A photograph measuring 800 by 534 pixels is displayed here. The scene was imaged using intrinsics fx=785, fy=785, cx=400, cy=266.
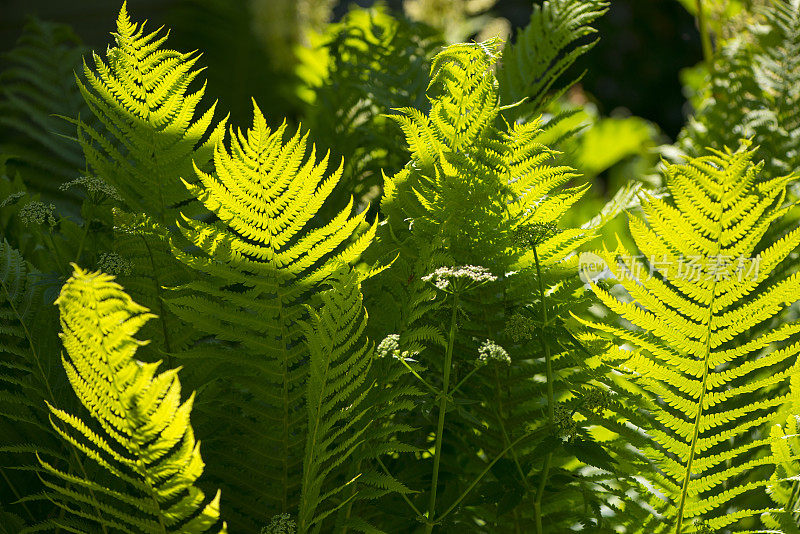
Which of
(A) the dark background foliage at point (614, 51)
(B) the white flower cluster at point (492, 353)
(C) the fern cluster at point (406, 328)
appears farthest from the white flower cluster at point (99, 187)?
(A) the dark background foliage at point (614, 51)

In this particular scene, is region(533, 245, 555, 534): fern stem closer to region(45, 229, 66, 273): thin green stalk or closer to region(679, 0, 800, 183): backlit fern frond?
region(45, 229, 66, 273): thin green stalk

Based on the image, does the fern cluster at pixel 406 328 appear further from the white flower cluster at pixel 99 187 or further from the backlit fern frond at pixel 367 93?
the backlit fern frond at pixel 367 93

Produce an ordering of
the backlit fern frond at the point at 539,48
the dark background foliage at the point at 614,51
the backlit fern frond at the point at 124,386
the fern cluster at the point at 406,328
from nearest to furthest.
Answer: the backlit fern frond at the point at 124,386
the fern cluster at the point at 406,328
the backlit fern frond at the point at 539,48
the dark background foliage at the point at 614,51

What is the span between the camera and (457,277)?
436mm

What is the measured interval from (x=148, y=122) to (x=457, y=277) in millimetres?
215

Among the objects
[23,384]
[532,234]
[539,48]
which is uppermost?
[539,48]

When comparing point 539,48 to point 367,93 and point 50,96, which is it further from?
point 50,96

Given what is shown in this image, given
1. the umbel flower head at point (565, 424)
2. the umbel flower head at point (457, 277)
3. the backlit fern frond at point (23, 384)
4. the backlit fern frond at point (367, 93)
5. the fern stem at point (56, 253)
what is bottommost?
the backlit fern frond at point (23, 384)

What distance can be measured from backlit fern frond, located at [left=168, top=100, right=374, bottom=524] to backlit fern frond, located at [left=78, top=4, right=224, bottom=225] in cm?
5

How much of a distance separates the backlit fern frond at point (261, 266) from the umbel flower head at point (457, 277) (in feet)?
0.14

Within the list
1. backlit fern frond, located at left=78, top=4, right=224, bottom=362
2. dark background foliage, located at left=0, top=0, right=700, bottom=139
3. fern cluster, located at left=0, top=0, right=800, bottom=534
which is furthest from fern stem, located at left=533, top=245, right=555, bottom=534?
dark background foliage, located at left=0, top=0, right=700, bottom=139

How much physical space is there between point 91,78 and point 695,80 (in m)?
1.25

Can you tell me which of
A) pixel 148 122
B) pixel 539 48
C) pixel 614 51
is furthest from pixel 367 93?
pixel 614 51

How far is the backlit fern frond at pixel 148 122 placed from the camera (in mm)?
481
